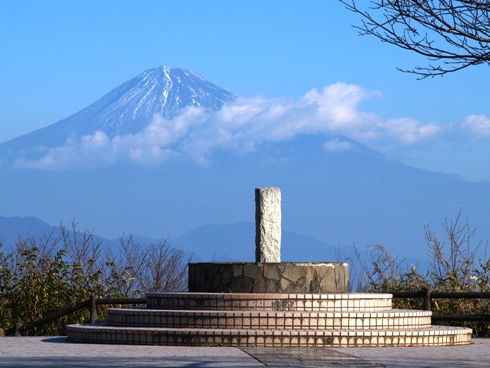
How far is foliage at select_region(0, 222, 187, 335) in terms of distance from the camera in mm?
16219

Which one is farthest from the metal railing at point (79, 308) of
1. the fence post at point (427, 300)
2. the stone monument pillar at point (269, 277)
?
the fence post at point (427, 300)

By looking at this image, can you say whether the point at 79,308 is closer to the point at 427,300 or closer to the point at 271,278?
the point at 271,278

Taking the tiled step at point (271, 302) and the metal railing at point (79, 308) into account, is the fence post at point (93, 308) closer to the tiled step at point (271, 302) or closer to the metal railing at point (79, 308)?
the metal railing at point (79, 308)

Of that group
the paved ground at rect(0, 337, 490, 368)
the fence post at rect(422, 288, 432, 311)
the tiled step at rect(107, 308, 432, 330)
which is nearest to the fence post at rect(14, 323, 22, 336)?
the paved ground at rect(0, 337, 490, 368)

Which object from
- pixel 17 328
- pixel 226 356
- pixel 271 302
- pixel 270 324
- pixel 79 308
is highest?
pixel 271 302

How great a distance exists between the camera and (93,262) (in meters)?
16.9

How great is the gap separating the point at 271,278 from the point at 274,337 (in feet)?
4.05

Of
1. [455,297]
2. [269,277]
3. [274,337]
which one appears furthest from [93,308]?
[455,297]

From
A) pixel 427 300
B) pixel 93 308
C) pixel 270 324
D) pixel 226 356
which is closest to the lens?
pixel 226 356

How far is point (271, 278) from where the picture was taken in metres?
13.3

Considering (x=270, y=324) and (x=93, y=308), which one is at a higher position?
(x=93, y=308)

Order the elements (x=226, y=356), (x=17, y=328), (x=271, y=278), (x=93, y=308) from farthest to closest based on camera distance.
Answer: (x=17, y=328) → (x=93, y=308) → (x=271, y=278) → (x=226, y=356)

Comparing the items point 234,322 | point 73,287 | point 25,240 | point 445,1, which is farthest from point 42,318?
point 445,1

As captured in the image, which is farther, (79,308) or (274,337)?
(79,308)
